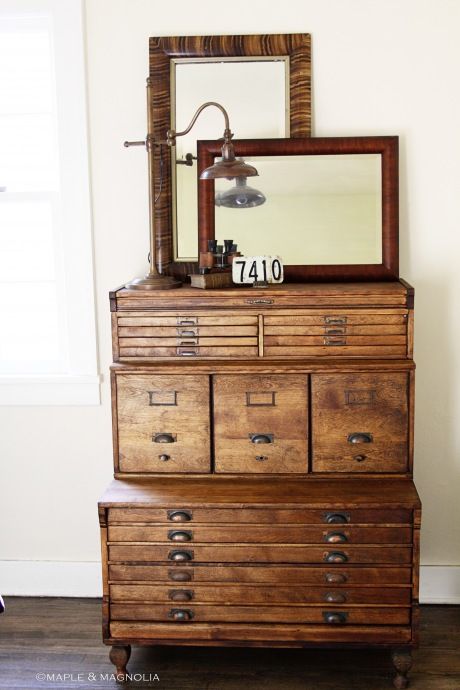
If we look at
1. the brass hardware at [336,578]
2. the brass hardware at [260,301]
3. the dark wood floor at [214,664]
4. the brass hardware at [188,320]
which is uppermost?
the brass hardware at [260,301]

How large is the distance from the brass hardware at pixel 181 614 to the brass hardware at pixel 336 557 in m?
0.53

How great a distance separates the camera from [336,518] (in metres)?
2.90

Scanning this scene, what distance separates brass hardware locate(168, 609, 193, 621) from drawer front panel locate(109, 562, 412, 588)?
10cm

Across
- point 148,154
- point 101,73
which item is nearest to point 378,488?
point 148,154

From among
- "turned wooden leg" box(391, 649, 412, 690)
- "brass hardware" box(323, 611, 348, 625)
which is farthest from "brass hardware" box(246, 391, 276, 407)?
"turned wooden leg" box(391, 649, 412, 690)

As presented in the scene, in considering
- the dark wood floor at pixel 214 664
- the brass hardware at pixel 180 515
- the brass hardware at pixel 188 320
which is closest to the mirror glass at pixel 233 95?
the brass hardware at pixel 188 320

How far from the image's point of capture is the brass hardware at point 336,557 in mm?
2920

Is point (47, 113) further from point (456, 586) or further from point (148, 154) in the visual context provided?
point (456, 586)

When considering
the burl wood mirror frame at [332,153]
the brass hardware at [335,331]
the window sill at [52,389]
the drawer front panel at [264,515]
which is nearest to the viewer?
the drawer front panel at [264,515]

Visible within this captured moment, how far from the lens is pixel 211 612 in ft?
9.73

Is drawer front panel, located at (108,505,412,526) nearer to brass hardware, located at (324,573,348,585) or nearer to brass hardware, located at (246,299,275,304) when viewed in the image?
brass hardware, located at (324,573,348,585)

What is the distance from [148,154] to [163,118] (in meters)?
0.28

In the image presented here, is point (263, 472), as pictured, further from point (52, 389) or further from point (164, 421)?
point (52, 389)

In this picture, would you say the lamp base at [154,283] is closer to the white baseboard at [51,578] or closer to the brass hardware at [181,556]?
the brass hardware at [181,556]
